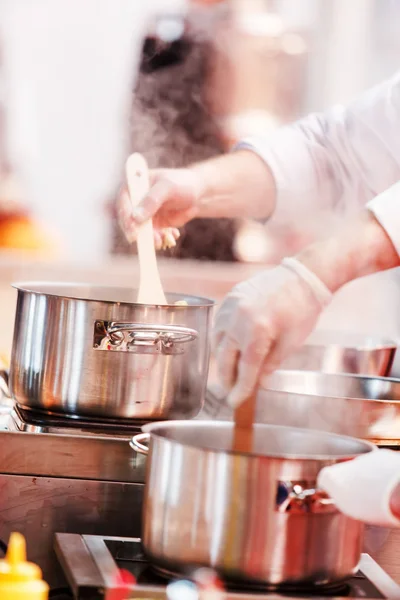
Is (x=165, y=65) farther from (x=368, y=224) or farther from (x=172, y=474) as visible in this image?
(x=172, y=474)

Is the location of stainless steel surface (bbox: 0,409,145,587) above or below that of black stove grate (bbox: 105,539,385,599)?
above

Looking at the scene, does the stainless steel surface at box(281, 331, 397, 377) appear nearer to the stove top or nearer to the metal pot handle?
the metal pot handle

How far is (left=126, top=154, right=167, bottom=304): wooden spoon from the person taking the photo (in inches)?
53.4

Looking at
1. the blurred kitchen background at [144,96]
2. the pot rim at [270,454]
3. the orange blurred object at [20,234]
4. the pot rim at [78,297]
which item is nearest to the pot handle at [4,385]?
the pot rim at [78,297]

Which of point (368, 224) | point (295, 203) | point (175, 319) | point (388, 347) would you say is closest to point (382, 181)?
point (295, 203)

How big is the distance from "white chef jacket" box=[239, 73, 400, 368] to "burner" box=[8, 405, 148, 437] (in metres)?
0.63

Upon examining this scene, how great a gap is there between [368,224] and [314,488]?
46cm

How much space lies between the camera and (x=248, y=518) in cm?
90

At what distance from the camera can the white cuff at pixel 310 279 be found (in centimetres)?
114

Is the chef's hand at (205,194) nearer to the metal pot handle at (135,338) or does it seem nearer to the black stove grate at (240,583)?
the metal pot handle at (135,338)

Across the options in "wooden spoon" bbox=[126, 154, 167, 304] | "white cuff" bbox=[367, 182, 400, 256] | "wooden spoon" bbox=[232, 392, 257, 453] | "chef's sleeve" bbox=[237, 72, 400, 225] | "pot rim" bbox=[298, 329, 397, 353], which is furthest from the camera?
"chef's sleeve" bbox=[237, 72, 400, 225]

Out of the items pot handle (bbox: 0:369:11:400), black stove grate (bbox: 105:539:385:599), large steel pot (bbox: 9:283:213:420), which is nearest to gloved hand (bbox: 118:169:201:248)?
large steel pot (bbox: 9:283:213:420)

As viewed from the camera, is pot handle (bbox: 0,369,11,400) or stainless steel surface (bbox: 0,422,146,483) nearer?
stainless steel surface (bbox: 0,422,146,483)

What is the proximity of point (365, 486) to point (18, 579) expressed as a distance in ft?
1.06
